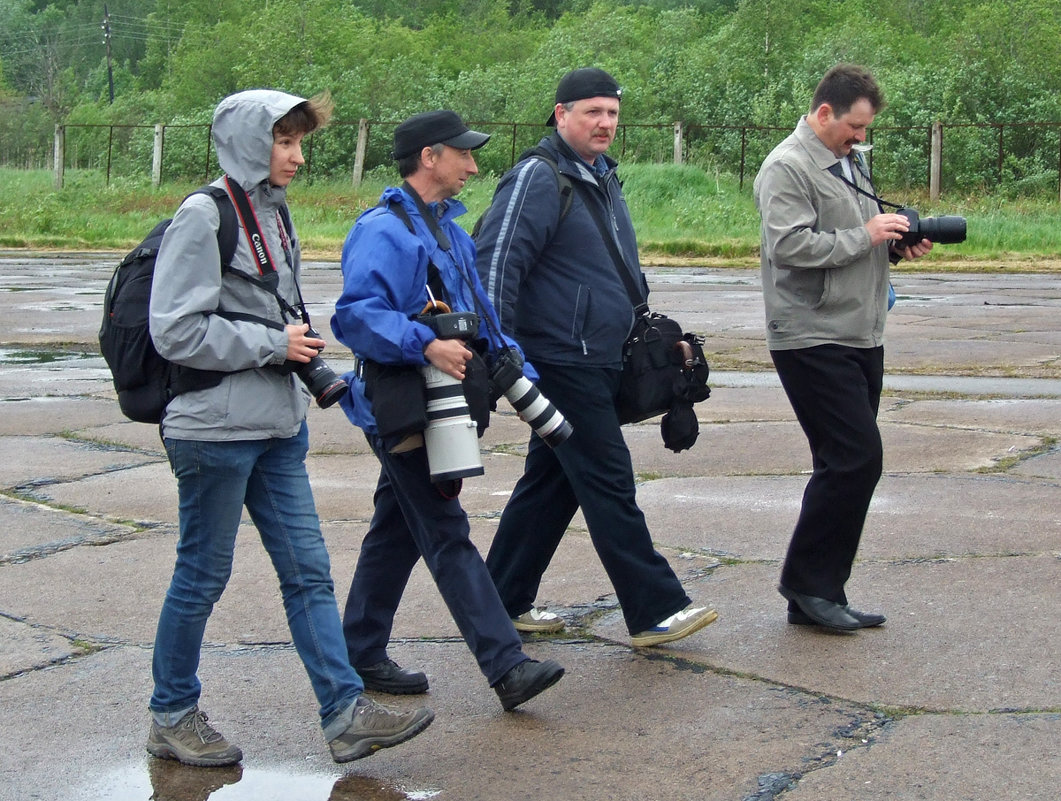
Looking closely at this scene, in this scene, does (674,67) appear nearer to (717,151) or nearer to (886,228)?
(717,151)

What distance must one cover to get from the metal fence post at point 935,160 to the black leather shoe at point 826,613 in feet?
86.8

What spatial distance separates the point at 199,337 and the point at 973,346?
33.7 ft

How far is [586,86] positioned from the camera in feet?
15.4

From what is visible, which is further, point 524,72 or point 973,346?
point 524,72

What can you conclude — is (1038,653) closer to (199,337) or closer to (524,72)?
(199,337)

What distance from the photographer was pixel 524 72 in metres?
44.2

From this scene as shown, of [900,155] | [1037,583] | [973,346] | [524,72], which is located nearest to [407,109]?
[524,72]

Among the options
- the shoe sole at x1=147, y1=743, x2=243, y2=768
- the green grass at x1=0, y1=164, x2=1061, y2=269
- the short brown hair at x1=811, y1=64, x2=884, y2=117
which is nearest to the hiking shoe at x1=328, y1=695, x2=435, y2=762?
the shoe sole at x1=147, y1=743, x2=243, y2=768

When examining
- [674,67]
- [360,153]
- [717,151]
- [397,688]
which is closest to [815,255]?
[397,688]

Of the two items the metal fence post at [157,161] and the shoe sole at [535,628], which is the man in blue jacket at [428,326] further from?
the metal fence post at [157,161]

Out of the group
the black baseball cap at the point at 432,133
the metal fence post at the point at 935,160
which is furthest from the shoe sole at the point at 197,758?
the metal fence post at the point at 935,160

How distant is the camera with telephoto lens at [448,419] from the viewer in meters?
4.00

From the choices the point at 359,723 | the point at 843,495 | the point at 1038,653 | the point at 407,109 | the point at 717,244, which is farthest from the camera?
the point at 407,109

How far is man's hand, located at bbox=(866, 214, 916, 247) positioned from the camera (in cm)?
491
